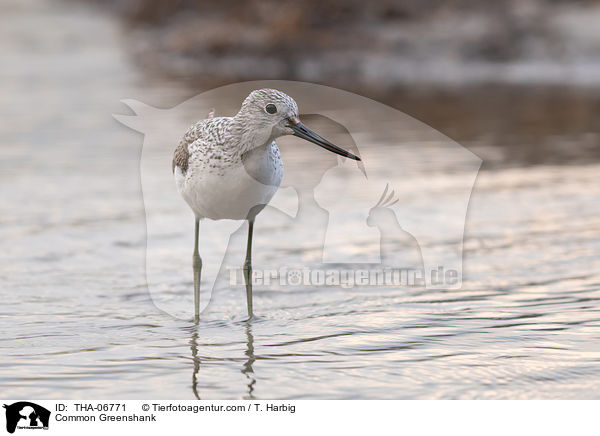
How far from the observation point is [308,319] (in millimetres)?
6719

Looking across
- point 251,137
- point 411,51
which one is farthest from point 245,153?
point 411,51

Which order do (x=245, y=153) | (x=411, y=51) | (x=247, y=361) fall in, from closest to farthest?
(x=247, y=361) < (x=245, y=153) < (x=411, y=51)

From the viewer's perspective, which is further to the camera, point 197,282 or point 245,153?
point 197,282

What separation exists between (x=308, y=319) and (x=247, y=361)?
3.27ft

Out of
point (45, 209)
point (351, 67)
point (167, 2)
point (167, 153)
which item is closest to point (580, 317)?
point (45, 209)

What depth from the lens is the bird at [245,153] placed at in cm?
587

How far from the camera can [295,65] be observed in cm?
2317

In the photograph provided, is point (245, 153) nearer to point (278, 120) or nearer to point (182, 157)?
point (278, 120)

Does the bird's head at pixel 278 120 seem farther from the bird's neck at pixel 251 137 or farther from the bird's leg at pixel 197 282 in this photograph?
the bird's leg at pixel 197 282

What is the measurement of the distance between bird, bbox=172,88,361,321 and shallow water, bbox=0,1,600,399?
Answer: 97 centimetres
